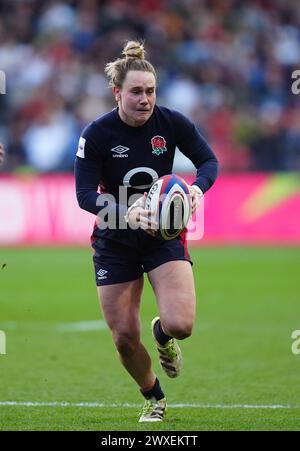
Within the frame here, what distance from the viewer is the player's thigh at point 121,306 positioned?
22.0ft

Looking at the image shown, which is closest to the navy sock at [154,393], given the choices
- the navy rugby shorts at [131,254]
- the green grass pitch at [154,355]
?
Answer: the green grass pitch at [154,355]

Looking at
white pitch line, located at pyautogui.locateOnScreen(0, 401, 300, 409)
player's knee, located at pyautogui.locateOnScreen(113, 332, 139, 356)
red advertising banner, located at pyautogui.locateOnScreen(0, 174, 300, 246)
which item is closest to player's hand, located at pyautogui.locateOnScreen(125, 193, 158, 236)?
player's knee, located at pyautogui.locateOnScreen(113, 332, 139, 356)

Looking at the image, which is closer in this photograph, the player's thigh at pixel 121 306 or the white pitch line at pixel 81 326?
the player's thigh at pixel 121 306

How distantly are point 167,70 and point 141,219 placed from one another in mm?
15936

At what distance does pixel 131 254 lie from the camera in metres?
6.79

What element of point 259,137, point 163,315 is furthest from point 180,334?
point 259,137

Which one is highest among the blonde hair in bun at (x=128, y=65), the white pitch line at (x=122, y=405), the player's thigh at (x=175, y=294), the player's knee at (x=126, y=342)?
the blonde hair in bun at (x=128, y=65)

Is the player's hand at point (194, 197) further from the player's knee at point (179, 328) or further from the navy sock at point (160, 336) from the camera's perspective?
the navy sock at point (160, 336)

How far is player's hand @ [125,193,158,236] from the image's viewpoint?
248 inches

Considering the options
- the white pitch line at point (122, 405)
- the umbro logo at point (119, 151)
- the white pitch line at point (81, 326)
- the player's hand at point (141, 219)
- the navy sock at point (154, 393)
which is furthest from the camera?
the white pitch line at point (81, 326)

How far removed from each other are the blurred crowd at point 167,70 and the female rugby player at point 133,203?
12522 millimetres

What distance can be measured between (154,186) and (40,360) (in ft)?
10.9

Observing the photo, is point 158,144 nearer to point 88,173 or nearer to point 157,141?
point 157,141

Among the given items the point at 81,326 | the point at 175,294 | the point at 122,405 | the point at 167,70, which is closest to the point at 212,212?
the point at 167,70
